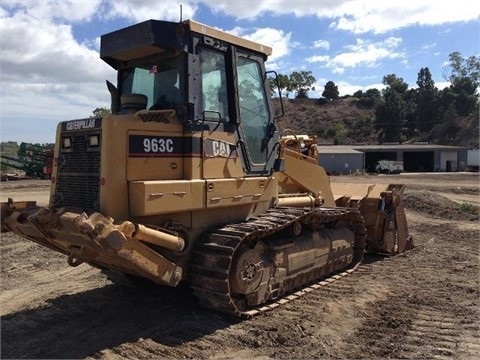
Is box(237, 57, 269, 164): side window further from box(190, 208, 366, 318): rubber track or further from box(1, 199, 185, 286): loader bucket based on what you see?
box(1, 199, 185, 286): loader bucket

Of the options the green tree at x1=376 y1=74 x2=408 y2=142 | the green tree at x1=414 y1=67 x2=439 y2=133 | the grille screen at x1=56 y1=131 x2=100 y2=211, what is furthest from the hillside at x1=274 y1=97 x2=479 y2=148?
the grille screen at x1=56 y1=131 x2=100 y2=211

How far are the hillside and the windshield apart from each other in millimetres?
61903

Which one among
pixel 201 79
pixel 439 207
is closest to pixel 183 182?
pixel 201 79

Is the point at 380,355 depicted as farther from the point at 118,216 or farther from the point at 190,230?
the point at 118,216

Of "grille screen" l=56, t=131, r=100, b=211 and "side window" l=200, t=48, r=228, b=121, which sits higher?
"side window" l=200, t=48, r=228, b=121

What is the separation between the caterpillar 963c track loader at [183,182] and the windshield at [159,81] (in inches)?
0.7

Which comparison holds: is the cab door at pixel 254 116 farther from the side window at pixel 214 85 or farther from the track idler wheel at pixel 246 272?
the track idler wheel at pixel 246 272

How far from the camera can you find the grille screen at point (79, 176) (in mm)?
5422

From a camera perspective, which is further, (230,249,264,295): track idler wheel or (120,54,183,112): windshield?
(120,54,183,112): windshield

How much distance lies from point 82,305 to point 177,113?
282cm

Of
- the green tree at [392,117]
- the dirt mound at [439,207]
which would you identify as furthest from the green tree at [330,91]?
the dirt mound at [439,207]

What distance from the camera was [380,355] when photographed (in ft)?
16.2

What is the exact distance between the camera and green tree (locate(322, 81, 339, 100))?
4205 inches

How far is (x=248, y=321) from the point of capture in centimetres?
587
